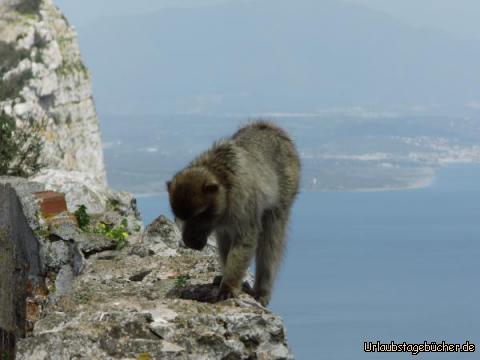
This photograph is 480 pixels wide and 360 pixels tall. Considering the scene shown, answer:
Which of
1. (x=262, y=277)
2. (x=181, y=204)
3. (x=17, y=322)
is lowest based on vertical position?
(x=17, y=322)

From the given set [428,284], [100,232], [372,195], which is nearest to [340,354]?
[428,284]

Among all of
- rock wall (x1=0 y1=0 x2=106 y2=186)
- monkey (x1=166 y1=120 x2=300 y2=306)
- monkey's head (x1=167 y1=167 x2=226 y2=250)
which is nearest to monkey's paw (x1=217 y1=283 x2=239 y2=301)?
monkey (x1=166 y1=120 x2=300 y2=306)

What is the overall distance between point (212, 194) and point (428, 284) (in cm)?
11882

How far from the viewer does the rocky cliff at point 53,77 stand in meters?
46.4

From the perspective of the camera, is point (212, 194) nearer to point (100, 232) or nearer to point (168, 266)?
point (168, 266)

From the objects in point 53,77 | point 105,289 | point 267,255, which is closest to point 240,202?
point 267,255

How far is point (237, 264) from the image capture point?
226 inches

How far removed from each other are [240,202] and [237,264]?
39 centimetres

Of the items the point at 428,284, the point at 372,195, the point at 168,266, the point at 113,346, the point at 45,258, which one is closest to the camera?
the point at 113,346

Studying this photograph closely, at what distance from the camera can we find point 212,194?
5773 mm

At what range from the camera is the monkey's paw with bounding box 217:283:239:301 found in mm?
5481

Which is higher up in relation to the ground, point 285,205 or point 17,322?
point 285,205

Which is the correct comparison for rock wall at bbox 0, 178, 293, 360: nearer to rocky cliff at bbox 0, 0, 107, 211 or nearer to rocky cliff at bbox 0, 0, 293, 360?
rocky cliff at bbox 0, 0, 293, 360

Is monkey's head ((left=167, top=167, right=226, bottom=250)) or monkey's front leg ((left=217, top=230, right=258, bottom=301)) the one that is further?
monkey's head ((left=167, top=167, right=226, bottom=250))
